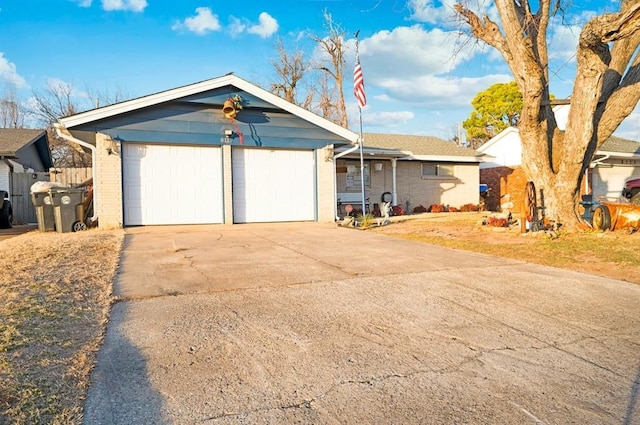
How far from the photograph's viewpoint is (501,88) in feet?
120

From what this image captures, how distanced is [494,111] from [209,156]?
32323mm

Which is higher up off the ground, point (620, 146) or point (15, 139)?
point (15, 139)

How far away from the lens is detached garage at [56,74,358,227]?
10820 millimetres

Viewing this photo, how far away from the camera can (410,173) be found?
62.0ft

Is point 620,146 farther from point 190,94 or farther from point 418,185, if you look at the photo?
point 190,94

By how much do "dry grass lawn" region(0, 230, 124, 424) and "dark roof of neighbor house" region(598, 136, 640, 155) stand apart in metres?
22.2

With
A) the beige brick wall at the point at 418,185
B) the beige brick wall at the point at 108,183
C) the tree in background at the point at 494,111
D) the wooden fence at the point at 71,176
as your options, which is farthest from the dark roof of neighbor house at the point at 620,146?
the wooden fence at the point at 71,176

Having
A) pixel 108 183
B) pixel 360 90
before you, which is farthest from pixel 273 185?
pixel 108 183

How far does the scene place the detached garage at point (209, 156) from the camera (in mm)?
10820

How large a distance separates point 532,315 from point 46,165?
2673 cm

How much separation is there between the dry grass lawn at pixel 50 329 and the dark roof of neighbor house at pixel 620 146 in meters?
22.2

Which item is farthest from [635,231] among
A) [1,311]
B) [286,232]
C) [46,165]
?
[46,165]

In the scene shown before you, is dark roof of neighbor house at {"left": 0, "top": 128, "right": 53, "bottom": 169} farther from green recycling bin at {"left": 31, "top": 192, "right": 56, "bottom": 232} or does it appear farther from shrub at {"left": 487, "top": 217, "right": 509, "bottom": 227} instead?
shrub at {"left": 487, "top": 217, "right": 509, "bottom": 227}

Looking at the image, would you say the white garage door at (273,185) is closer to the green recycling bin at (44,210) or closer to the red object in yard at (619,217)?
the green recycling bin at (44,210)
